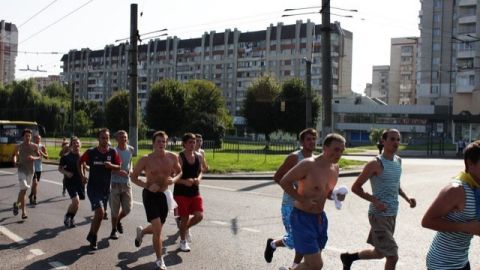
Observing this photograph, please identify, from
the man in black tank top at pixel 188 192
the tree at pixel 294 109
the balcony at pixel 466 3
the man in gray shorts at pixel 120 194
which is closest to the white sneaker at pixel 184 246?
the man in black tank top at pixel 188 192

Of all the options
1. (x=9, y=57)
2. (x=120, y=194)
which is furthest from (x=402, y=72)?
(x=120, y=194)

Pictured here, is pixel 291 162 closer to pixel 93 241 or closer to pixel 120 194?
pixel 93 241

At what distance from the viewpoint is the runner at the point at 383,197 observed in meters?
5.94

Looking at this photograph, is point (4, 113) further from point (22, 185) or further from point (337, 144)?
point (337, 144)

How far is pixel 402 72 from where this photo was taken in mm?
149625

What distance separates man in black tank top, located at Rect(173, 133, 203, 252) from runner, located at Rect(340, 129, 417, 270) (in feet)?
8.72

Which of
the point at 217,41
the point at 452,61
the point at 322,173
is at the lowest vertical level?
the point at 322,173

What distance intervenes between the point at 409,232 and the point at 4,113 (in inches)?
2965

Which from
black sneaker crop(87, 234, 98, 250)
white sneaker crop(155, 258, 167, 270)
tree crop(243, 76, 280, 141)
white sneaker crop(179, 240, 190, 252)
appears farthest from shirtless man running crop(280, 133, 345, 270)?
tree crop(243, 76, 280, 141)

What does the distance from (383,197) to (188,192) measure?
120 inches

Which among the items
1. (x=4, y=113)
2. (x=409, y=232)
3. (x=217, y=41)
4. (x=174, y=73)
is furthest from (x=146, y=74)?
(x=409, y=232)

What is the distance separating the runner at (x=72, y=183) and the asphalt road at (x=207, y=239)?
24cm

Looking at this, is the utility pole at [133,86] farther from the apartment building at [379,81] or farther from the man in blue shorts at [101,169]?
the apartment building at [379,81]

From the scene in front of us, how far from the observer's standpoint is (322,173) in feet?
17.0
